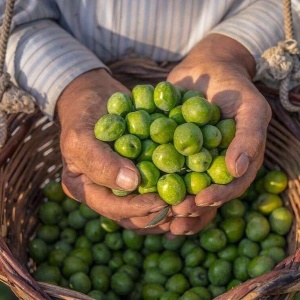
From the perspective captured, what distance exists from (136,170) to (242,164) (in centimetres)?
29

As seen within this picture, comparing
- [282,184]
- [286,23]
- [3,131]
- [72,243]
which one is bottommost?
[72,243]

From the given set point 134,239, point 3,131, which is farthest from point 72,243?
point 3,131

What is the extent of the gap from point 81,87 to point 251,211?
Result: 2.59ft

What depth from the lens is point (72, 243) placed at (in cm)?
209

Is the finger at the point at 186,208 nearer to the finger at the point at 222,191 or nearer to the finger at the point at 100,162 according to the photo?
the finger at the point at 222,191

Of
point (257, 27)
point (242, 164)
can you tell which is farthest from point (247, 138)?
point (257, 27)

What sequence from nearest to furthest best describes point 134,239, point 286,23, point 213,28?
point 286,23
point 134,239
point 213,28

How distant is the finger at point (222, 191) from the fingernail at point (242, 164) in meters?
0.07

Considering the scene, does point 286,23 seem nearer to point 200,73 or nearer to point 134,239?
point 200,73

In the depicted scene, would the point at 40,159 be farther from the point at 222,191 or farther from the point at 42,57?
the point at 222,191

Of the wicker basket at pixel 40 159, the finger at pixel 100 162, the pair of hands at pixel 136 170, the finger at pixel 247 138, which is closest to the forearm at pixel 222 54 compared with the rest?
the pair of hands at pixel 136 170

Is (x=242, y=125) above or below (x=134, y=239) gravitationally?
above

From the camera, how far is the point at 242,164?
1.50 metres

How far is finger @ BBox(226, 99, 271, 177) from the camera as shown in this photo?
1.49 metres
